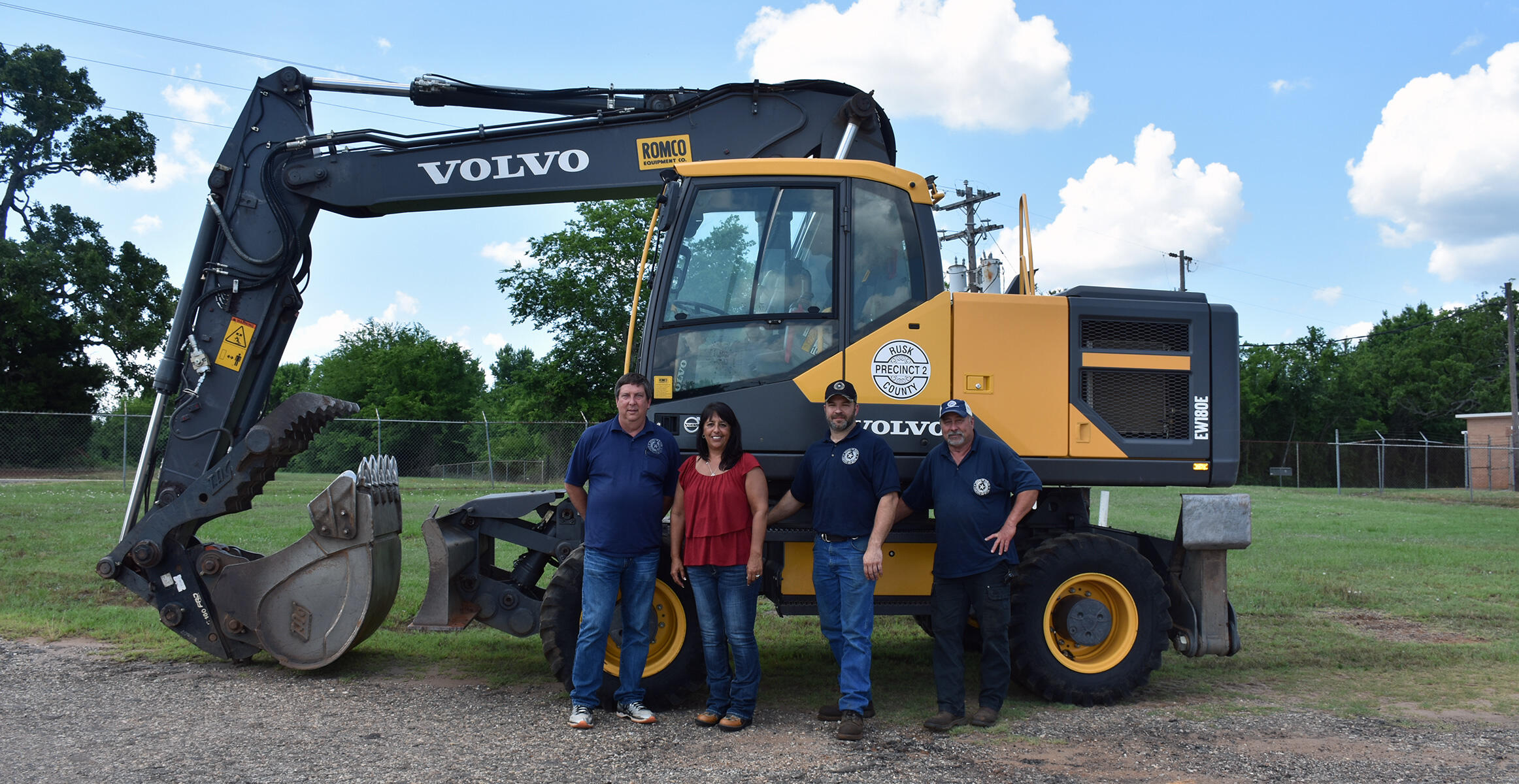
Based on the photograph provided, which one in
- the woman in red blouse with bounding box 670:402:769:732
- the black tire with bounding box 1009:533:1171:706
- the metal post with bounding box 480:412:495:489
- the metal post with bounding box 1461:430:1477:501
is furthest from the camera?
the metal post with bounding box 1461:430:1477:501

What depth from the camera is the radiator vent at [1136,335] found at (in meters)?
6.28

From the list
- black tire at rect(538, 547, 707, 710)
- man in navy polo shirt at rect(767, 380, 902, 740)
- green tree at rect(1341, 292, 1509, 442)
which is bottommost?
black tire at rect(538, 547, 707, 710)

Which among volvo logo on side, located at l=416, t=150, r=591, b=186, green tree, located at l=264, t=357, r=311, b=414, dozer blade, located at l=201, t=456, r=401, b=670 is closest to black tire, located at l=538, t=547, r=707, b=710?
dozer blade, located at l=201, t=456, r=401, b=670

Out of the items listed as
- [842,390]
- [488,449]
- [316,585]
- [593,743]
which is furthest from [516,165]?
[488,449]

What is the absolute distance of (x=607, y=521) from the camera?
17.9 feet

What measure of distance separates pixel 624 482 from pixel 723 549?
26.1 inches

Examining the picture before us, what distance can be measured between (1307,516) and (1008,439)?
17887 millimetres

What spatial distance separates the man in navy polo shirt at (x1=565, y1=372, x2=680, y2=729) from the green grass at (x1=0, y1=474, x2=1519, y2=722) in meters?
1.07

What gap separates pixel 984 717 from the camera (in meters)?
5.59

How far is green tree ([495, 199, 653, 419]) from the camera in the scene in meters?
33.7

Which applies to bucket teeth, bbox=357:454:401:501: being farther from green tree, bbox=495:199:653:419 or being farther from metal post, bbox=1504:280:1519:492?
metal post, bbox=1504:280:1519:492

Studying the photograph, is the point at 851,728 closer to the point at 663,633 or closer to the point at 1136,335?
the point at 663,633

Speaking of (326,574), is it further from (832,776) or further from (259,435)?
(832,776)

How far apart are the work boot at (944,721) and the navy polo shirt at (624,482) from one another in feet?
5.92
